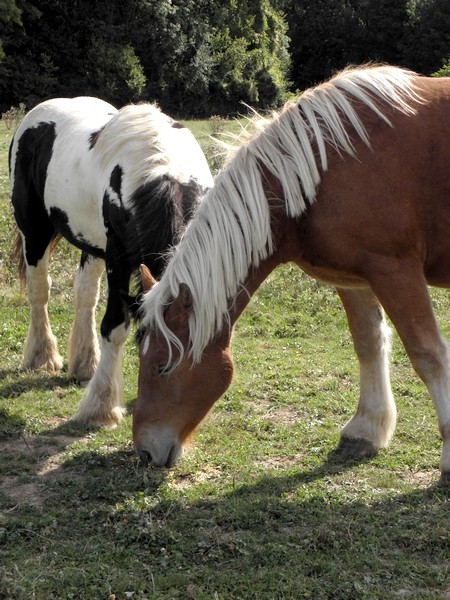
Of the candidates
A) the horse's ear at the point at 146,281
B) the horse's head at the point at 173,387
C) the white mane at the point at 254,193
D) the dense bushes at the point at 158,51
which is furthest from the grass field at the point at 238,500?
the dense bushes at the point at 158,51

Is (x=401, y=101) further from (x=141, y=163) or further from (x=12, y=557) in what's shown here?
(x=12, y=557)

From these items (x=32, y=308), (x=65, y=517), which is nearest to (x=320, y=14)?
(x=32, y=308)

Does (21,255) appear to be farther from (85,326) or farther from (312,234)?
(312,234)

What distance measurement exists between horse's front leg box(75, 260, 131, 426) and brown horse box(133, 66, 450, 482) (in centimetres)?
117

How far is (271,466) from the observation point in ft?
15.9

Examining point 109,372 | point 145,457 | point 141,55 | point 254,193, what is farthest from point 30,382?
point 141,55

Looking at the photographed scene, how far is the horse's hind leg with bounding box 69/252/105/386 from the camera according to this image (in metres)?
6.43

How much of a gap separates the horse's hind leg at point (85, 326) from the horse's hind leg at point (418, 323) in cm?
295

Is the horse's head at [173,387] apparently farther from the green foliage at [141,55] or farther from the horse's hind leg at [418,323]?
the green foliage at [141,55]

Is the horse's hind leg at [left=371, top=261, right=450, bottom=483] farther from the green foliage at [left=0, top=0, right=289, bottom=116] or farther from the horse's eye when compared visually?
the green foliage at [left=0, top=0, right=289, bottom=116]

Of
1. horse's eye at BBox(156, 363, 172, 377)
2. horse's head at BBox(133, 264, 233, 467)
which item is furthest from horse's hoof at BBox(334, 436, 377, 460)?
horse's eye at BBox(156, 363, 172, 377)

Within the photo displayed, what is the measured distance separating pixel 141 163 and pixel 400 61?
4090 cm

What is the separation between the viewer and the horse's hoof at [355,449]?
491 centimetres

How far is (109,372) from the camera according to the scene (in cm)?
553
